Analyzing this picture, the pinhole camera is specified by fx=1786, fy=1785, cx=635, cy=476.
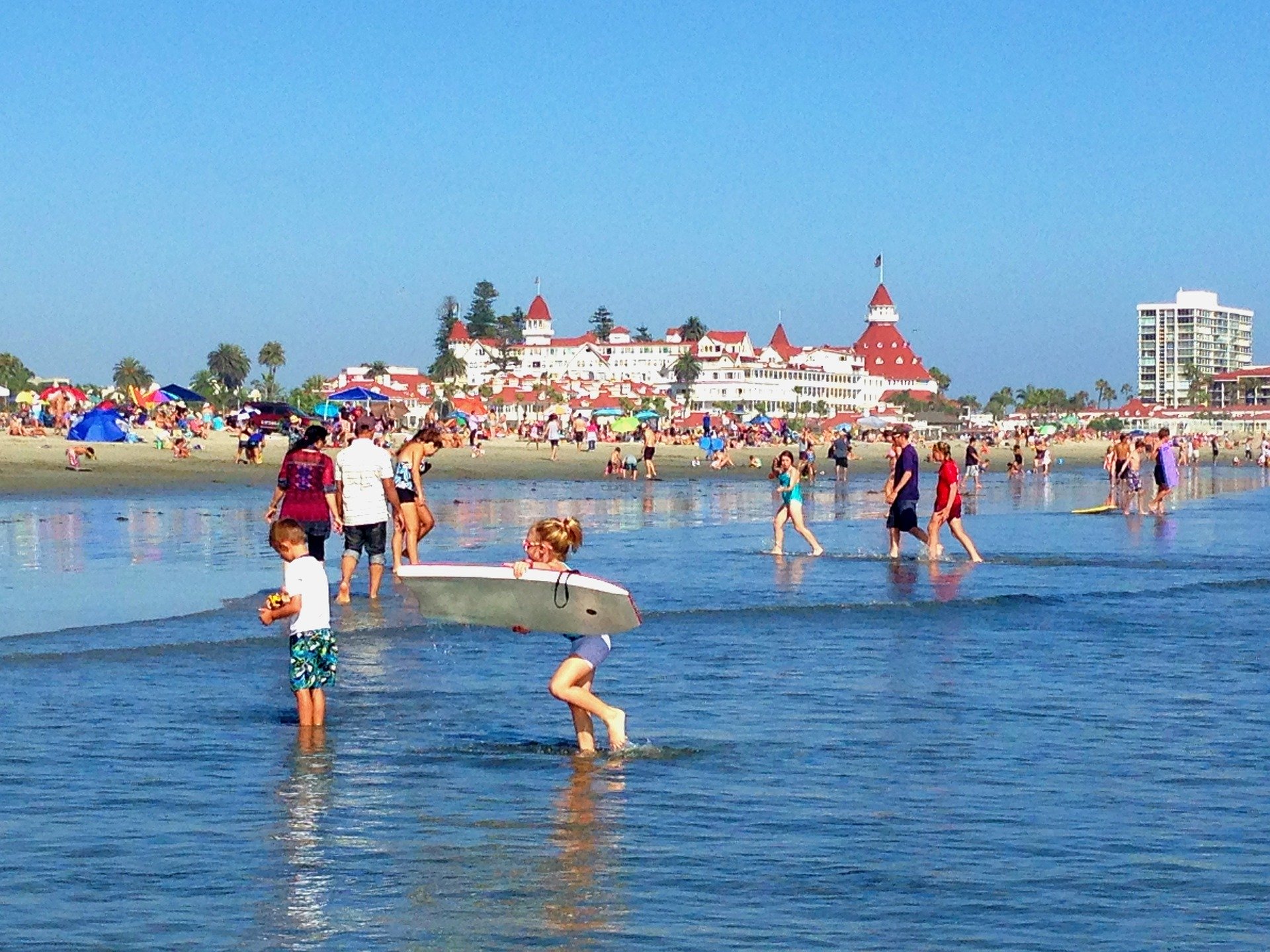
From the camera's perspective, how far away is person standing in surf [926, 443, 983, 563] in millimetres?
18734

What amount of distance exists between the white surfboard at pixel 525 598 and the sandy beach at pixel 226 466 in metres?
27.8

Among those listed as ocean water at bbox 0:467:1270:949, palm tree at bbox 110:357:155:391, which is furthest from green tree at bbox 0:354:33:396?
ocean water at bbox 0:467:1270:949

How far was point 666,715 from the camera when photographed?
9555mm

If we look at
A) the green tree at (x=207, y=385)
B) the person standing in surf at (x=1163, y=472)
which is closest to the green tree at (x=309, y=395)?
the green tree at (x=207, y=385)

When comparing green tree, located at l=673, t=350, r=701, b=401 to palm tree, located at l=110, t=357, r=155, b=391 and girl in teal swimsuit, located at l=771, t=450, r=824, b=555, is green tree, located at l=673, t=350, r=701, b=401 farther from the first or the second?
girl in teal swimsuit, located at l=771, t=450, r=824, b=555

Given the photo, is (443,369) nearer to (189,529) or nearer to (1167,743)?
(189,529)

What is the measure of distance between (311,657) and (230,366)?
510 feet

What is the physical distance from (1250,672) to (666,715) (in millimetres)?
4019

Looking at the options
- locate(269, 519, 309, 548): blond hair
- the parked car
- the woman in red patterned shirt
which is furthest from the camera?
the parked car

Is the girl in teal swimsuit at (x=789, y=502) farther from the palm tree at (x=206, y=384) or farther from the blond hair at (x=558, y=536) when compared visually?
the palm tree at (x=206, y=384)

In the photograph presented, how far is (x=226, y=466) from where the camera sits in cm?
4647

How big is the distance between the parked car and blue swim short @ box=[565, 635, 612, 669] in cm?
4809

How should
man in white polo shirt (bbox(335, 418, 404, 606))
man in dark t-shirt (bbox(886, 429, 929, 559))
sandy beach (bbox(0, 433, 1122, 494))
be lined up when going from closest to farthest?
man in white polo shirt (bbox(335, 418, 404, 606)) < man in dark t-shirt (bbox(886, 429, 929, 559)) < sandy beach (bbox(0, 433, 1122, 494))

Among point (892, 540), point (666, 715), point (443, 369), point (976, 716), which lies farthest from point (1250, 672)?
point (443, 369)
